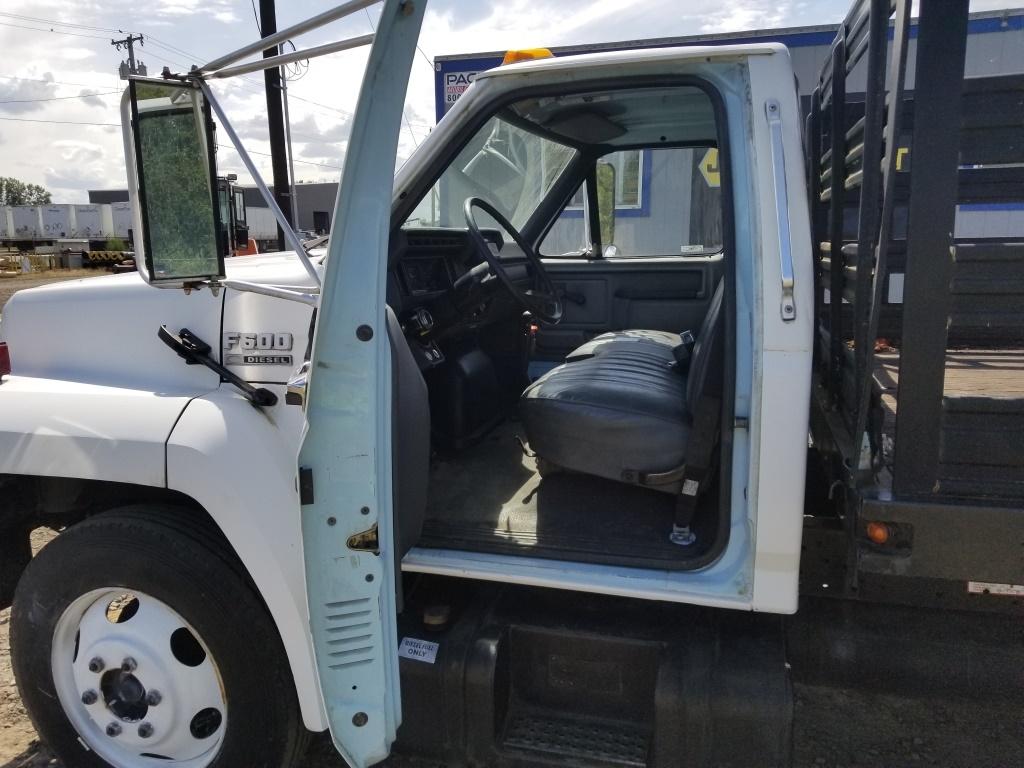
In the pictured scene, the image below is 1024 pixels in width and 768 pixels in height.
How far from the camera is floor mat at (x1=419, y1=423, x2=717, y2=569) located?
6.83ft

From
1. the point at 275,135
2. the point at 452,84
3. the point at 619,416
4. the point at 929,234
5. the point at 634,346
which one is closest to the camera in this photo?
the point at 929,234

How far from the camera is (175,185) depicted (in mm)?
1826

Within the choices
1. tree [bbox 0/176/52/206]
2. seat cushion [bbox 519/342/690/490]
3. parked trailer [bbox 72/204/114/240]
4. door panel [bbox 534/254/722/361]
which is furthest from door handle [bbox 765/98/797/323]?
tree [bbox 0/176/52/206]

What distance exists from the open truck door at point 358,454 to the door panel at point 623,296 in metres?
2.24

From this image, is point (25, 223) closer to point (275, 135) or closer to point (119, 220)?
point (119, 220)

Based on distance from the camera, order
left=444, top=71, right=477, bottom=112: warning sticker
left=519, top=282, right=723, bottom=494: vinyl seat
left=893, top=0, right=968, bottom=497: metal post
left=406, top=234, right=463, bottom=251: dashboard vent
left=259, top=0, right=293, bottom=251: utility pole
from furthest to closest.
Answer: left=259, top=0, right=293, bottom=251: utility pole
left=444, top=71, right=477, bottom=112: warning sticker
left=406, top=234, right=463, bottom=251: dashboard vent
left=519, top=282, right=723, bottom=494: vinyl seat
left=893, top=0, right=968, bottom=497: metal post

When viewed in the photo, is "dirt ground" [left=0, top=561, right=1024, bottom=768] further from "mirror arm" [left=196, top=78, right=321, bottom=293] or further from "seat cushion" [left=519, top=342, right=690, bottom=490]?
"mirror arm" [left=196, top=78, right=321, bottom=293]

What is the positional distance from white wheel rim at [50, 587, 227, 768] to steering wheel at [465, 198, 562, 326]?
1.43 metres

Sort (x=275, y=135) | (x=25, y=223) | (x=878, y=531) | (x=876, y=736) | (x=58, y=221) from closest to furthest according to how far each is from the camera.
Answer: (x=878, y=531), (x=876, y=736), (x=275, y=135), (x=25, y=223), (x=58, y=221)

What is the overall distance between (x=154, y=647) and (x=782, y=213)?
197cm

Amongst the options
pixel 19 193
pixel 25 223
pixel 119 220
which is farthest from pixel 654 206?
Result: pixel 19 193

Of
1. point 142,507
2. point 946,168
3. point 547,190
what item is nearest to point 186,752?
point 142,507

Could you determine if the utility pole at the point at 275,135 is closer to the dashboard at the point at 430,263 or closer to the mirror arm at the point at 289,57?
the dashboard at the point at 430,263

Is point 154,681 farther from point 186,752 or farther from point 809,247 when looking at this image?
point 809,247
